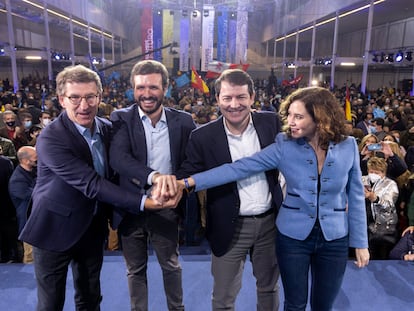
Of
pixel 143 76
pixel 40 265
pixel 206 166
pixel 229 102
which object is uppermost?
pixel 143 76

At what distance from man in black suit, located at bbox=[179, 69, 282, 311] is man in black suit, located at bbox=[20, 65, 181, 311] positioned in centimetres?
33

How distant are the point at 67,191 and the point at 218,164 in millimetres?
929

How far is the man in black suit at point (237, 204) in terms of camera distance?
2.32 metres

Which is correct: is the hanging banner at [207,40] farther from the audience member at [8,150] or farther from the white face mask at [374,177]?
the white face mask at [374,177]

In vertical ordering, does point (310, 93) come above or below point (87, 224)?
above

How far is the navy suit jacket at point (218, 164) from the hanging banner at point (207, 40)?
18432 mm

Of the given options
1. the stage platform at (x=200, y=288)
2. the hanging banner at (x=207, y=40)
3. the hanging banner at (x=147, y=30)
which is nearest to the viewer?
the stage platform at (x=200, y=288)

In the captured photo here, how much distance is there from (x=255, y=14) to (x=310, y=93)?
3967 cm

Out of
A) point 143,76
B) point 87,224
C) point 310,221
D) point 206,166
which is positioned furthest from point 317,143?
point 87,224

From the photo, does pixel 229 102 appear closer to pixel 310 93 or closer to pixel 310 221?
pixel 310 93

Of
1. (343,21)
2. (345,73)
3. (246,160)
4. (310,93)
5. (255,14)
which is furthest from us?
(255,14)

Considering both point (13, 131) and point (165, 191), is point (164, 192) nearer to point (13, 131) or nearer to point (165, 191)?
point (165, 191)

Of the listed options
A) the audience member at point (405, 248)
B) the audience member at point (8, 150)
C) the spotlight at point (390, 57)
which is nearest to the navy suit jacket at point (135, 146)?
the audience member at point (405, 248)

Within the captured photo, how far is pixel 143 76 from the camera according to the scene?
7.87ft
